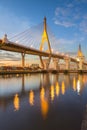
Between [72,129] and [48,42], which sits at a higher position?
[48,42]

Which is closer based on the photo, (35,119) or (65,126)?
(65,126)

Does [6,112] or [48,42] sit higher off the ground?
[48,42]

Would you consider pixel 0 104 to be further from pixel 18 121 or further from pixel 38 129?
pixel 38 129

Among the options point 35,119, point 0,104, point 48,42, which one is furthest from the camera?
point 48,42

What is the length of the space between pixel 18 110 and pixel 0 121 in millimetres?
3419

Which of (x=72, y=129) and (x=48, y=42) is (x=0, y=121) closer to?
(x=72, y=129)

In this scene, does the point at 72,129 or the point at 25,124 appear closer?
the point at 72,129

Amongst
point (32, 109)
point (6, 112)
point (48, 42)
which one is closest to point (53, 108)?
point (32, 109)

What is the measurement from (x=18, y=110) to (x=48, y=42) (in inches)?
2571

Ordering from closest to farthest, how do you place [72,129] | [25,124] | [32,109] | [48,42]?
1. [72,129]
2. [25,124]
3. [32,109]
4. [48,42]

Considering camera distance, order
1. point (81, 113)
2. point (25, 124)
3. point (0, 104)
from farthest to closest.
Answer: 1. point (0, 104)
2. point (81, 113)
3. point (25, 124)

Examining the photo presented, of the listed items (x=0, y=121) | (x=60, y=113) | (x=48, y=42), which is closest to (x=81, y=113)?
(x=60, y=113)

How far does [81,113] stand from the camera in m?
16.9

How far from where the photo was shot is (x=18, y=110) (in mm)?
17844
